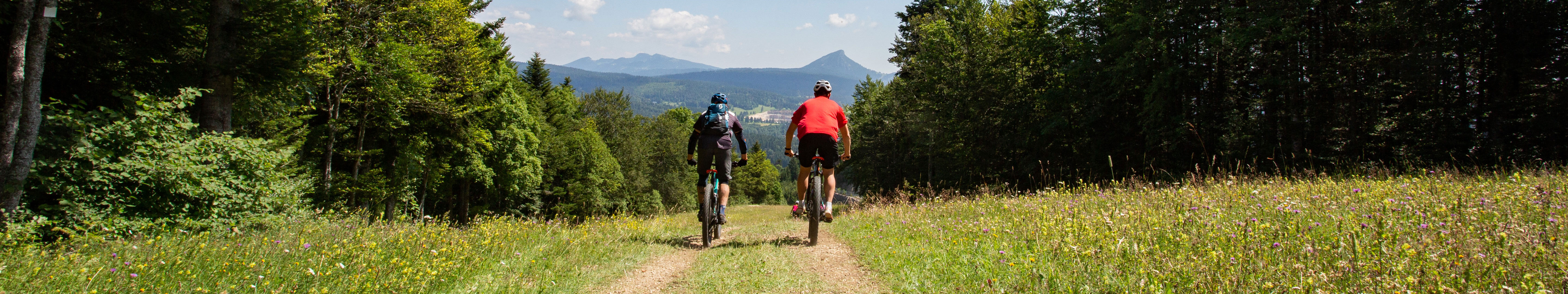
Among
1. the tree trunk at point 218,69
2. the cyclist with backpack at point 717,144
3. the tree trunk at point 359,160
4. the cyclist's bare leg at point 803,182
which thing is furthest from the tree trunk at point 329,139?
the cyclist's bare leg at point 803,182

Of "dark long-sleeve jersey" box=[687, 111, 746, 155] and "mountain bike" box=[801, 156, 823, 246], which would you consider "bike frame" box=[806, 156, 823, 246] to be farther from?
"dark long-sleeve jersey" box=[687, 111, 746, 155]

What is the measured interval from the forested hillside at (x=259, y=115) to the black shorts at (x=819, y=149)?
4.35m

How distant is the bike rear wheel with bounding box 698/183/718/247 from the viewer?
6359 millimetres

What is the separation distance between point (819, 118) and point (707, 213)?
5.01ft

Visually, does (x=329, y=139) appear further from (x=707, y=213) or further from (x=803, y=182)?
(x=803, y=182)

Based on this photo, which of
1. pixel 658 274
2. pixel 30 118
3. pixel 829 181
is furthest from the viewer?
pixel 829 181

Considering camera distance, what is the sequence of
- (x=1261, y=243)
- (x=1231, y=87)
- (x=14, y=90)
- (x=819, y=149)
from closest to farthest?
(x=1261, y=243)
(x=14, y=90)
(x=819, y=149)
(x=1231, y=87)

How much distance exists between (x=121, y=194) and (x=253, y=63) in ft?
10.6

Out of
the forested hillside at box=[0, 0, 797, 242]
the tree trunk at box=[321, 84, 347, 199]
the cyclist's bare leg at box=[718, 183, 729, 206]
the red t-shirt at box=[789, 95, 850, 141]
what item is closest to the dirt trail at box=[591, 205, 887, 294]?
the cyclist's bare leg at box=[718, 183, 729, 206]

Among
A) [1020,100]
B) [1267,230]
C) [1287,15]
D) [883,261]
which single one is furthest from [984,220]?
[1020,100]

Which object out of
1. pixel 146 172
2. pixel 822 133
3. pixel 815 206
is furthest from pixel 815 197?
pixel 146 172

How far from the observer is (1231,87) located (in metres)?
17.1

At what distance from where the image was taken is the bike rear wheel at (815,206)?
626 centimetres

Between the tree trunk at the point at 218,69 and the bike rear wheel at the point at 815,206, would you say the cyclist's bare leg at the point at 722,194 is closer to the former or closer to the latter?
the bike rear wheel at the point at 815,206
